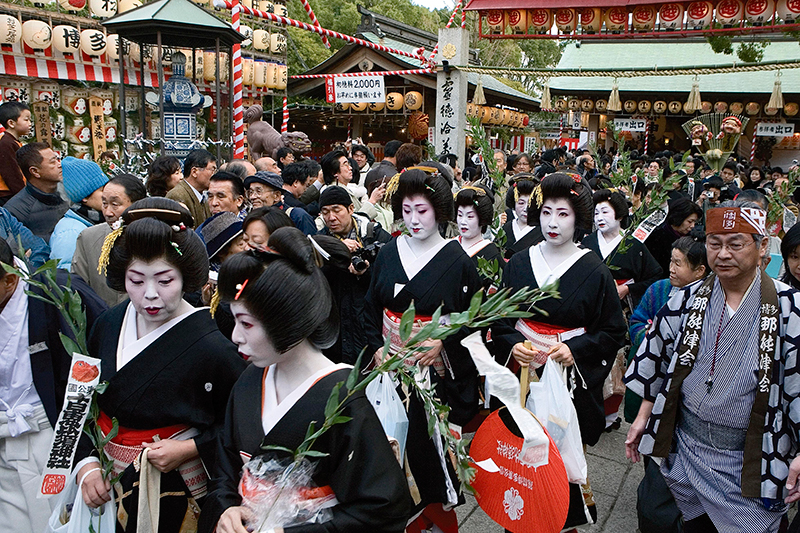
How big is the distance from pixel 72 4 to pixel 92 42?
77cm

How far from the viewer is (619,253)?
17.0 feet

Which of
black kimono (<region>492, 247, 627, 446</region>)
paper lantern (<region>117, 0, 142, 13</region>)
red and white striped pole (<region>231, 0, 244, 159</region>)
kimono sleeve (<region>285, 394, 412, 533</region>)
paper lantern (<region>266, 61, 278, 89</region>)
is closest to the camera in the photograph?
kimono sleeve (<region>285, 394, 412, 533</region>)

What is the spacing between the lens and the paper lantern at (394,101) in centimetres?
1719

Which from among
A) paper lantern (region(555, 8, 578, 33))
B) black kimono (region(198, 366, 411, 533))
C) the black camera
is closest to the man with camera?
the black camera

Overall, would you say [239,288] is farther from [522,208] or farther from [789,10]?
[789,10]

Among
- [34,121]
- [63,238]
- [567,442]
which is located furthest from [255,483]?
[34,121]

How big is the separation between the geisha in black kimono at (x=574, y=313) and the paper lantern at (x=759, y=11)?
11694 mm

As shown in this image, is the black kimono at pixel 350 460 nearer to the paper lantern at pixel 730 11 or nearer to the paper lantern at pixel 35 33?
the paper lantern at pixel 35 33

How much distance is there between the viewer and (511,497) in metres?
2.98

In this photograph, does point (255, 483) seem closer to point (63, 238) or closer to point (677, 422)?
point (677, 422)

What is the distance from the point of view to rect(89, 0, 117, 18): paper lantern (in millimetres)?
12883

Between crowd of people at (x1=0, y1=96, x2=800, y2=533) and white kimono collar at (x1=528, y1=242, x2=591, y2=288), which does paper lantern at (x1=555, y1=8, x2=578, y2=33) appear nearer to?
crowd of people at (x1=0, y1=96, x2=800, y2=533)

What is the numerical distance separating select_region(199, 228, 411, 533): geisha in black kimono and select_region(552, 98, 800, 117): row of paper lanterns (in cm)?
2092

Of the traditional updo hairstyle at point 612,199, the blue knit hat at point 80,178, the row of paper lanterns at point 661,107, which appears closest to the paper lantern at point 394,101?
the row of paper lanterns at point 661,107
